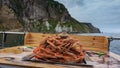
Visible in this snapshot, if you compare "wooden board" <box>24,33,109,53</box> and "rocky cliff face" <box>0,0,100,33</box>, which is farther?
"rocky cliff face" <box>0,0,100,33</box>

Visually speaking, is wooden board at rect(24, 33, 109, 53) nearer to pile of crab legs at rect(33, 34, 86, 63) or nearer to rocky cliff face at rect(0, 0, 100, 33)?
pile of crab legs at rect(33, 34, 86, 63)

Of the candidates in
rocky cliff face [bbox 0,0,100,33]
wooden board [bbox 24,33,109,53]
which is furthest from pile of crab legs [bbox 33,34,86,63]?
rocky cliff face [bbox 0,0,100,33]

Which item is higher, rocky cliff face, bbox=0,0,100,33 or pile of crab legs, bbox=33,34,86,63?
rocky cliff face, bbox=0,0,100,33

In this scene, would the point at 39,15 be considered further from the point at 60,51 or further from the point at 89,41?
the point at 60,51

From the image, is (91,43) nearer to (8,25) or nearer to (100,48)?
(100,48)

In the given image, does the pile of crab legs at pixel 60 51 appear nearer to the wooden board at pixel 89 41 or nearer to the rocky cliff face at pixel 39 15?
the wooden board at pixel 89 41

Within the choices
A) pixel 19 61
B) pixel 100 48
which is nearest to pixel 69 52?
pixel 19 61
